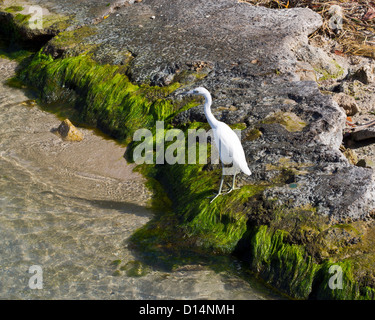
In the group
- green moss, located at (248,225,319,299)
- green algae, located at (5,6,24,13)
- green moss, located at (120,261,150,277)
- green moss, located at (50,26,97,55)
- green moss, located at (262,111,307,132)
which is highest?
green algae, located at (5,6,24,13)

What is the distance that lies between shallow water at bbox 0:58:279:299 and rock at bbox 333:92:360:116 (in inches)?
115

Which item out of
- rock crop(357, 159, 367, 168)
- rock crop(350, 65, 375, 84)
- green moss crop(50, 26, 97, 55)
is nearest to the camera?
rock crop(357, 159, 367, 168)

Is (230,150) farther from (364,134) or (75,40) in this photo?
(75,40)

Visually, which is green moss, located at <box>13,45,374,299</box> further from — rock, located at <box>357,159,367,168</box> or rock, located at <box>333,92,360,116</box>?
rock, located at <box>333,92,360,116</box>

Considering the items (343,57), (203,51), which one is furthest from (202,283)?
(343,57)

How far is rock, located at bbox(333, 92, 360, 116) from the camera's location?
646cm

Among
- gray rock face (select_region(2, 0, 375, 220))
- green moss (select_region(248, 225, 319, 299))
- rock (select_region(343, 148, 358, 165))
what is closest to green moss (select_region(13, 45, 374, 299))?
green moss (select_region(248, 225, 319, 299))

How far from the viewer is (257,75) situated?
6.31 meters

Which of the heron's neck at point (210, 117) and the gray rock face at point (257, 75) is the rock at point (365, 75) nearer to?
the gray rock face at point (257, 75)

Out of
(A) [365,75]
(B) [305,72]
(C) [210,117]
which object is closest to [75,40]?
(B) [305,72]

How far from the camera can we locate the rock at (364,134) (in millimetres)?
6027

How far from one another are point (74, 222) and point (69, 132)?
6.57 ft

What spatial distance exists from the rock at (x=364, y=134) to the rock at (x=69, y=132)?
3.69 metres
